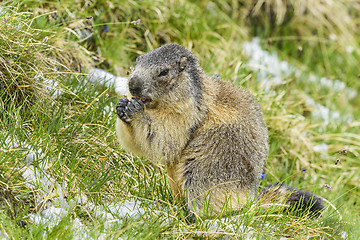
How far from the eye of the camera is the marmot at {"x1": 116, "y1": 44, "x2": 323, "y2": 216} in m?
4.17

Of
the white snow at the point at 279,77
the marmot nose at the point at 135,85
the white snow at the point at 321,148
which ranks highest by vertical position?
the marmot nose at the point at 135,85

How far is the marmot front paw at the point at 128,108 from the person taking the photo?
4078 millimetres

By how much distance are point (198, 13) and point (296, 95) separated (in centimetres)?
211

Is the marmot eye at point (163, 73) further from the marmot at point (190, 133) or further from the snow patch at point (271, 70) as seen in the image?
the snow patch at point (271, 70)

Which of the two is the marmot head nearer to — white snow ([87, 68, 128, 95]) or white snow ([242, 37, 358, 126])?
white snow ([87, 68, 128, 95])

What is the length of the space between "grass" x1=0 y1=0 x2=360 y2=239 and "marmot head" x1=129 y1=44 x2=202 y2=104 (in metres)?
0.81

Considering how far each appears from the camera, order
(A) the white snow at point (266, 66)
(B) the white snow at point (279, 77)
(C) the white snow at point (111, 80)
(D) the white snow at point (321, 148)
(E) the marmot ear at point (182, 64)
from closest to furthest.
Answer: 1. (E) the marmot ear at point (182, 64)
2. (C) the white snow at point (111, 80)
3. (D) the white snow at point (321, 148)
4. (A) the white snow at point (266, 66)
5. (B) the white snow at point (279, 77)

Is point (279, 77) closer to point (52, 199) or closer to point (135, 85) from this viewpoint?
point (135, 85)

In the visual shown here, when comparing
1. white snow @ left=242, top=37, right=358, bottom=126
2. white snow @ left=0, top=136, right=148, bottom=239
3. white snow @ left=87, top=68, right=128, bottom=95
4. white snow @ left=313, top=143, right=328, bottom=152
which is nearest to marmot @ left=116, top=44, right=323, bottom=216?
white snow @ left=0, top=136, right=148, bottom=239

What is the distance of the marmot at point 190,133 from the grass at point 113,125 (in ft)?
0.82

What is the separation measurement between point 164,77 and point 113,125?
1093 mm

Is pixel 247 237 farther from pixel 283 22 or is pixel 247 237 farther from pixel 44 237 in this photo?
pixel 283 22

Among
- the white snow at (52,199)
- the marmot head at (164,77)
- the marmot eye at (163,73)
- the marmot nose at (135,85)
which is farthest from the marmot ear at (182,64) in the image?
the white snow at (52,199)

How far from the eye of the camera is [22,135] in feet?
13.7
